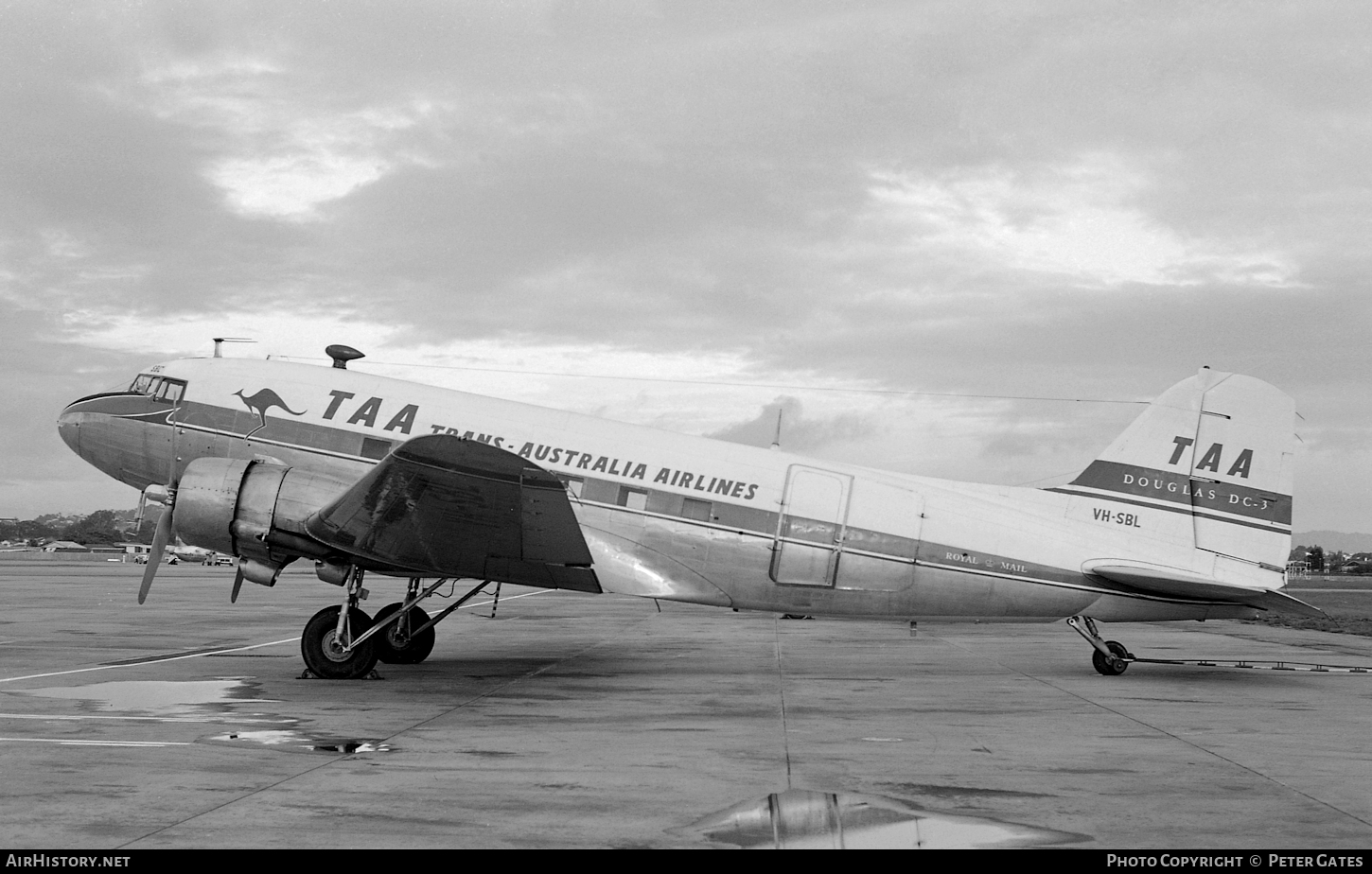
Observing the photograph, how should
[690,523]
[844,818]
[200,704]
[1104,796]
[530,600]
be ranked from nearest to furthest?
1. [844,818]
2. [1104,796]
3. [200,704]
4. [690,523]
5. [530,600]

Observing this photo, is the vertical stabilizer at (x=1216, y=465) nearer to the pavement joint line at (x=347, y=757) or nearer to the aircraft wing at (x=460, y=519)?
the aircraft wing at (x=460, y=519)

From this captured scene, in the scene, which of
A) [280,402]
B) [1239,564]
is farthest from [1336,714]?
[280,402]

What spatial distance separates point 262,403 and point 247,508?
7.20 feet

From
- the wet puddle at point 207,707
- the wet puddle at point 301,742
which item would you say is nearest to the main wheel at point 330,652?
the wet puddle at point 207,707

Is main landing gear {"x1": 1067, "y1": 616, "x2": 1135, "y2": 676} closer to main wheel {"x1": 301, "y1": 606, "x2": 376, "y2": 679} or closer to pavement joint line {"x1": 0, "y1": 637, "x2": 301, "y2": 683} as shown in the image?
main wheel {"x1": 301, "y1": 606, "x2": 376, "y2": 679}

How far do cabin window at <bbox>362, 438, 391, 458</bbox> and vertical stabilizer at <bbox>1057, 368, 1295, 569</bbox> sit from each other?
972 centimetres

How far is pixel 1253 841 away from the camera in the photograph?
6.39 meters

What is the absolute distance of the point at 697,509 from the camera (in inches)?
590

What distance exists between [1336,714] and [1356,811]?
5.42 m

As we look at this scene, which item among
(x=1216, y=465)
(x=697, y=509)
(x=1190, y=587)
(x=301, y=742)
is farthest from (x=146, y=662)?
(x=1216, y=465)

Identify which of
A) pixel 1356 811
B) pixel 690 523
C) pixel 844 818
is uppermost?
pixel 690 523

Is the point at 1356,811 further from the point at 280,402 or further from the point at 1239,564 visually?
the point at 280,402

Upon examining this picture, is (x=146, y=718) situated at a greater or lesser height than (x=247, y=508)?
lesser

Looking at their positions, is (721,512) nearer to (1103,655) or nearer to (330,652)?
(330,652)
